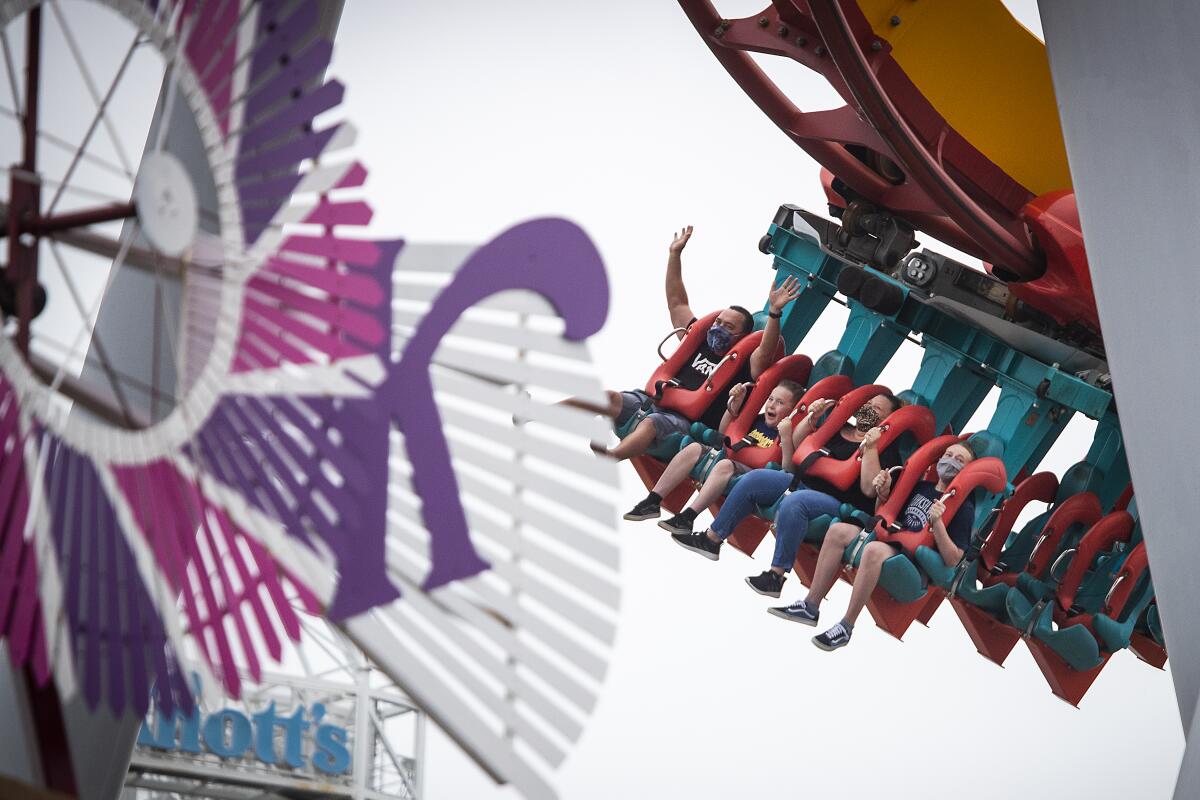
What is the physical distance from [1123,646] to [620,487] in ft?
15.7

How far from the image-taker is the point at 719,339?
23.5ft

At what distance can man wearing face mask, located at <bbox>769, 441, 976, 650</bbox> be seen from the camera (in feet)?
20.9

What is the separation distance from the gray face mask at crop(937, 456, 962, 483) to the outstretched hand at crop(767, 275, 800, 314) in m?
0.99

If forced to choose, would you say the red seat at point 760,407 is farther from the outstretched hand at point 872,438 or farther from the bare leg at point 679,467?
the outstretched hand at point 872,438

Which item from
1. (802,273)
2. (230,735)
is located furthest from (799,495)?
(230,735)

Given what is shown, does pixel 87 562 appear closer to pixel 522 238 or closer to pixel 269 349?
pixel 269 349

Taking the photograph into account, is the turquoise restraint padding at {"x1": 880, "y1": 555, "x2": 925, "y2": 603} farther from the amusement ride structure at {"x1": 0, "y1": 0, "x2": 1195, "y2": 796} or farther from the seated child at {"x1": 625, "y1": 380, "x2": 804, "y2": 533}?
the amusement ride structure at {"x1": 0, "y1": 0, "x2": 1195, "y2": 796}

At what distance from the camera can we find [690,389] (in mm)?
7133

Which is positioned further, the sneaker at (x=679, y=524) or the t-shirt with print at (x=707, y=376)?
the t-shirt with print at (x=707, y=376)

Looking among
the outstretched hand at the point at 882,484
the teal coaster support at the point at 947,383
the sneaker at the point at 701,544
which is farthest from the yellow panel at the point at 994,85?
the sneaker at the point at 701,544

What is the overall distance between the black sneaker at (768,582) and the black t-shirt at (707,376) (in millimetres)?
858

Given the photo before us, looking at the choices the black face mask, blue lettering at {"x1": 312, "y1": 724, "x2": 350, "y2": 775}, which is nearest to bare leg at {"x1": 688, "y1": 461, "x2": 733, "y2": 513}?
the black face mask

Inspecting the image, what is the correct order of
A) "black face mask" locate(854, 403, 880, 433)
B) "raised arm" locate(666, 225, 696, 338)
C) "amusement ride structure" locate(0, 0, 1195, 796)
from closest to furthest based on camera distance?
"amusement ride structure" locate(0, 0, 1195, 796)
"black face mask" locate(854, 403, 880, 433)
"raised arm" locate(666, 225, 696, 338)

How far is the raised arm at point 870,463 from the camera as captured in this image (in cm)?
655
